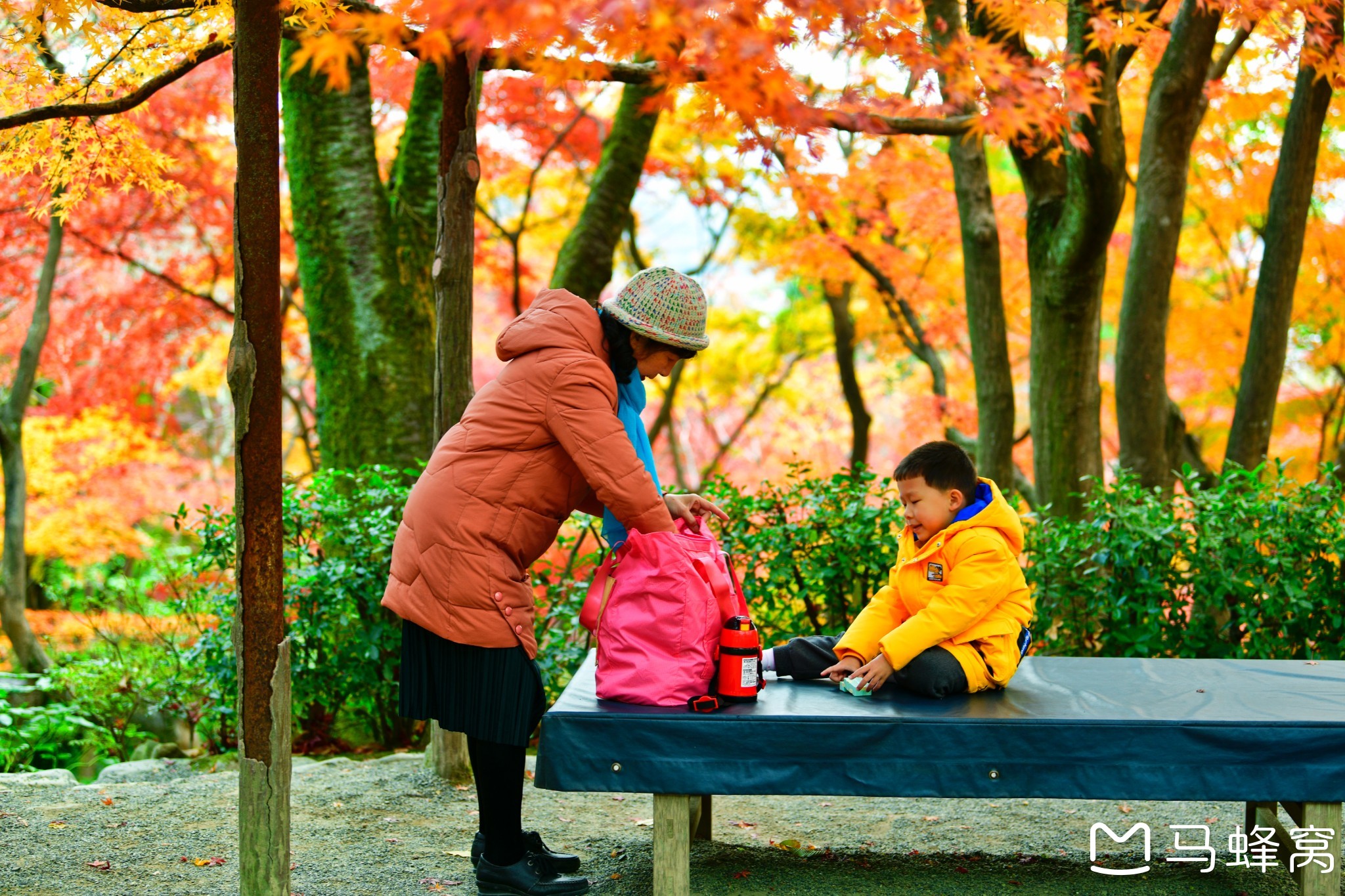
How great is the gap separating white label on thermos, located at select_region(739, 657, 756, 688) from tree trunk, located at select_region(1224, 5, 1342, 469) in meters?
5.26

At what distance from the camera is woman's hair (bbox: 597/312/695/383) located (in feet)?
9.52

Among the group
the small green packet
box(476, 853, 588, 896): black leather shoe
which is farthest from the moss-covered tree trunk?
box(476, 853, 588, 896): black leather shoe

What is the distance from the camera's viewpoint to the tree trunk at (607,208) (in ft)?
22.4

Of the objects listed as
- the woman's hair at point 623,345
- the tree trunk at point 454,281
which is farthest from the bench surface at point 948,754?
the tree trunk at point 454,281

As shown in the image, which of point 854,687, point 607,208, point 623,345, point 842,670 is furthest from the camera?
point 607,208

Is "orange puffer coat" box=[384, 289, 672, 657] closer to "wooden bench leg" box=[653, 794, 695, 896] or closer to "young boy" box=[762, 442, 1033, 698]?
"wooden bench leg" box=[653, 794, 695, 896]

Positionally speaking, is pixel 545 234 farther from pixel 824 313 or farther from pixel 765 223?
pixel 824 313

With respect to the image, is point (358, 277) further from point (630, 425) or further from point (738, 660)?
point (738, 660)

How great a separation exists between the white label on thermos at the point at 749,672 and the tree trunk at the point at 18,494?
6.23 meters

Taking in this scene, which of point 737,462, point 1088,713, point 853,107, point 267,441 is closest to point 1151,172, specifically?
point 853,107

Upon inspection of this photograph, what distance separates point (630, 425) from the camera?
10.0 ft

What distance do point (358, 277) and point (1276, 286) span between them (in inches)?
229

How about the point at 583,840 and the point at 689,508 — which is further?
the point at 583,840

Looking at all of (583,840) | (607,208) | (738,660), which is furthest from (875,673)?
(607,208)
